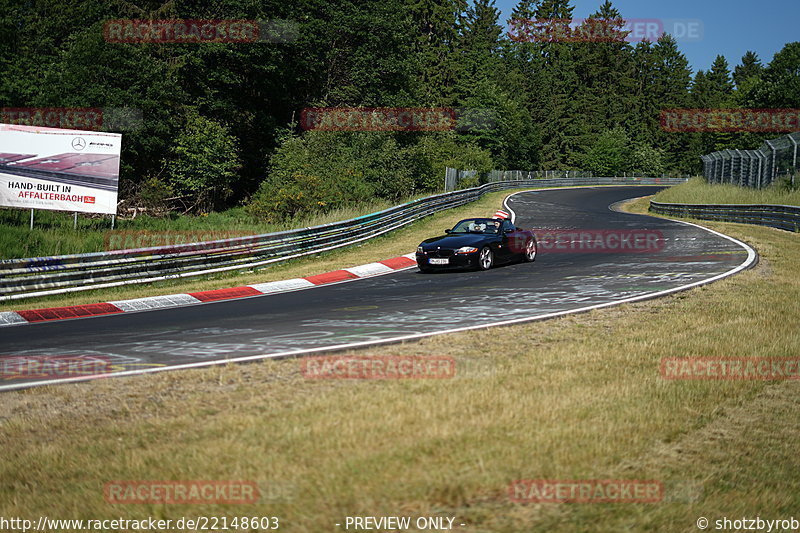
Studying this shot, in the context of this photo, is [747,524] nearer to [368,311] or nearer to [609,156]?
[368,311]

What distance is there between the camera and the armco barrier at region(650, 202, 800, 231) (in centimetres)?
2597

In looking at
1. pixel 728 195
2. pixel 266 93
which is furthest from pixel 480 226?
pixel 266 93

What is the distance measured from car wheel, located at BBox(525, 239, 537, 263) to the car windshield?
1.15 meters

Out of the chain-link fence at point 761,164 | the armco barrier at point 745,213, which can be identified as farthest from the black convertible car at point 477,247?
the chain-link fence at point 761,164

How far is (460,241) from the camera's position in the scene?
59.4ft

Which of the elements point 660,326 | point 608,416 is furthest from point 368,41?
point 608,416

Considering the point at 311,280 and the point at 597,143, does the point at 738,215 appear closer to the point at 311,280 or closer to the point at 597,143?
the point at 311,280

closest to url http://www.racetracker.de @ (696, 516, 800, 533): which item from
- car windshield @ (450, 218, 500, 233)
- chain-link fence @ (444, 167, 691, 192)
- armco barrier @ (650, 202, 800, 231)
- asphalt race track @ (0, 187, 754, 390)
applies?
asphalt race track @ (0, 187, 754, 390)

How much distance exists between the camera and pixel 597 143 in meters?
Answer: 102

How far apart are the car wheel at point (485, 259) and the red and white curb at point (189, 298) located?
2445 mm

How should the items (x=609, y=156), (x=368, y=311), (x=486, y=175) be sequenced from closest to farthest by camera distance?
(x=368, y=311), (x=486, y=175), (x=609, y=156)

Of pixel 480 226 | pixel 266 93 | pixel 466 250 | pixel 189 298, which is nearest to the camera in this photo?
pixel 189 298

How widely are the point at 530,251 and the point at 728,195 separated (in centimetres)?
1925

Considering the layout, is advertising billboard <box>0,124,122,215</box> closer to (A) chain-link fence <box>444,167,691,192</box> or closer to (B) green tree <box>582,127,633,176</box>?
(A) chain-link fence <box>444,167,691,192</box>
